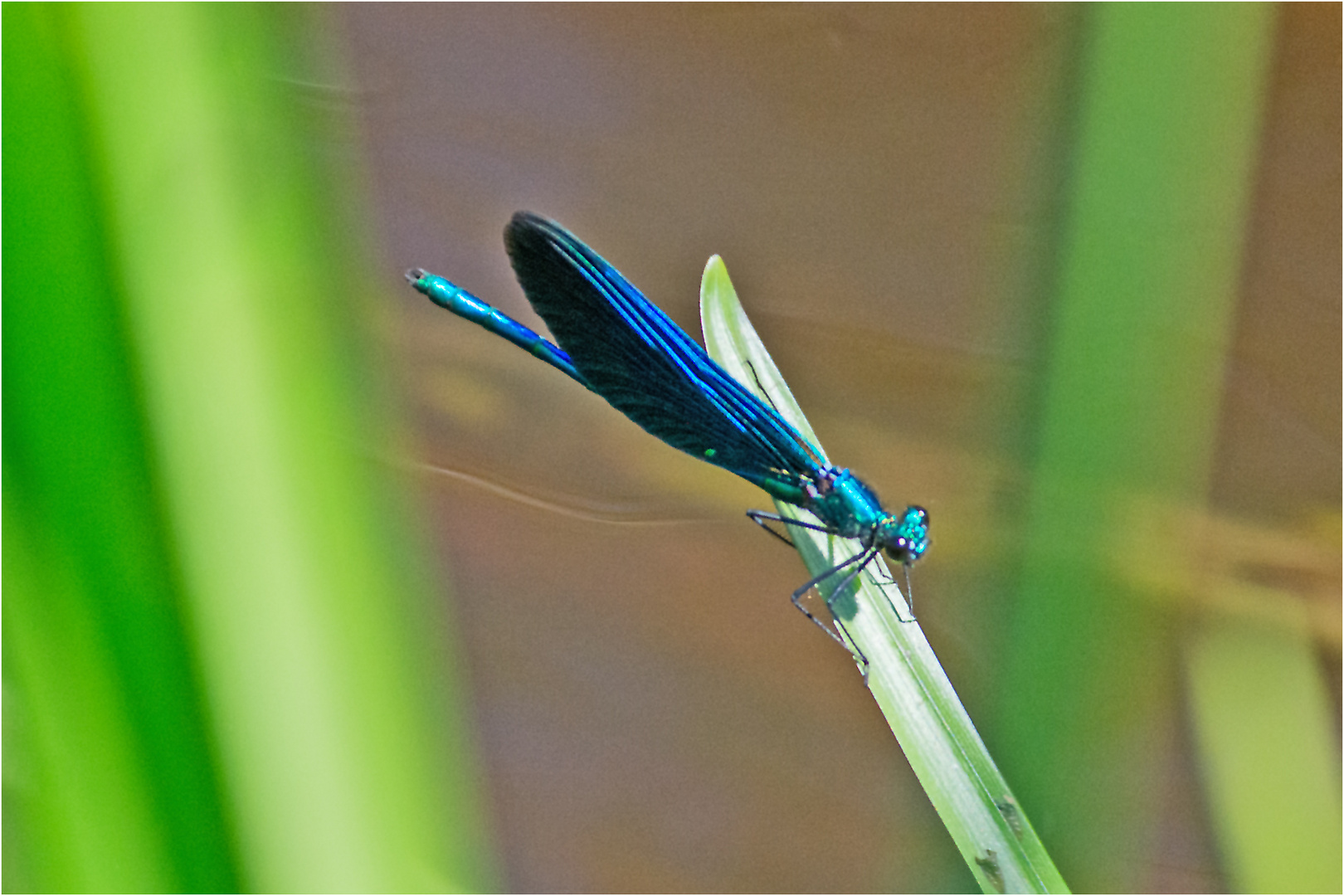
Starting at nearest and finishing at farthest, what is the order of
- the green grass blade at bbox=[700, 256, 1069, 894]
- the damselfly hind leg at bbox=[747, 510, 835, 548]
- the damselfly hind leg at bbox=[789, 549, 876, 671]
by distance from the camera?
the green grass blade at bbox=[700, 256, 1069, 894]
the damselfly hind leg at bbox=[789, 549, 876, 671]
the damselfly hind leg at bbox=[747, 510, 835, 548]

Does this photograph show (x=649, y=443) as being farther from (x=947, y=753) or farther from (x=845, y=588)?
(x=947, y=753)

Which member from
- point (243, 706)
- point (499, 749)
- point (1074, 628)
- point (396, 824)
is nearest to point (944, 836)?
point (1074, 628)

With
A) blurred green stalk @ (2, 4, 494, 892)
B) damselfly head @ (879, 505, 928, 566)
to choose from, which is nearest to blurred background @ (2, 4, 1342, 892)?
blurred green stalk @ (2, 4, 494, 892)

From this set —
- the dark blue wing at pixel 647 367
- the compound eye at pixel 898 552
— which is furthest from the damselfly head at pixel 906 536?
the dark blue wing at pixel 647 367

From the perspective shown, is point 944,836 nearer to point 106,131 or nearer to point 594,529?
point 594,529

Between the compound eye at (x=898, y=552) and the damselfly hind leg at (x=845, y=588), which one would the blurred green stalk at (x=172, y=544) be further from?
the compound eye at (x=898, y=552)

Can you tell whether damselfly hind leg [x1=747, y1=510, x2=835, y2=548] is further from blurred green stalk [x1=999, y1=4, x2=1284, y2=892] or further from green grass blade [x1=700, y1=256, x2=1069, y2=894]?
blurred green stalk [x1=999, y1=4, x2=1284, y2=892]
